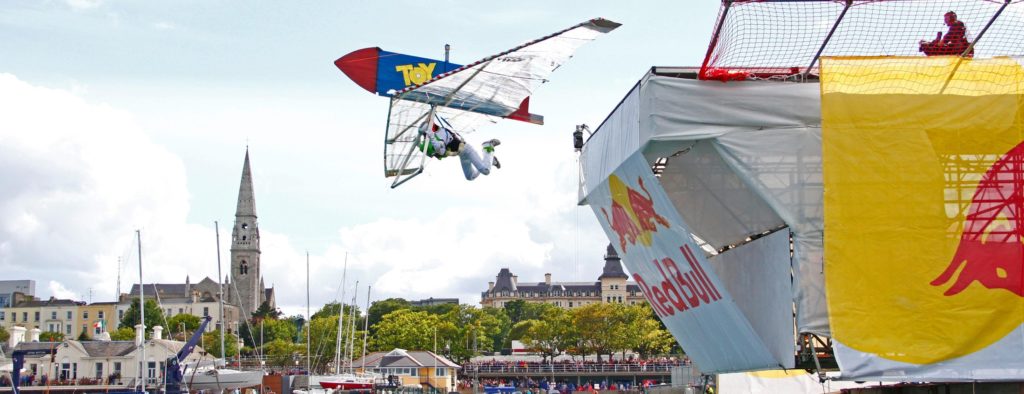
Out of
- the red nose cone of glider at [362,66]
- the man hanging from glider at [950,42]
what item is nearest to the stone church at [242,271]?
the red nose cone of glider at [362,66]

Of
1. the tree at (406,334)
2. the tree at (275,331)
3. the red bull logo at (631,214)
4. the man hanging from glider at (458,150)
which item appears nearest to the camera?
the red bull logo at (631,214)

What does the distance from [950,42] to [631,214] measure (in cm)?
621

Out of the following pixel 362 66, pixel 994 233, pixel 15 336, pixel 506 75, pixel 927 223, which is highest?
pixel 362 66

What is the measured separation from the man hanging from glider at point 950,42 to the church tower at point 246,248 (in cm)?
17381

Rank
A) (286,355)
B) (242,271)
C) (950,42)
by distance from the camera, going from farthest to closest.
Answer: (242,271)
(286,355)
(950,42)

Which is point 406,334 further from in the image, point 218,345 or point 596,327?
point 218,345

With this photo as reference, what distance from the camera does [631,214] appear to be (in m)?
20.7

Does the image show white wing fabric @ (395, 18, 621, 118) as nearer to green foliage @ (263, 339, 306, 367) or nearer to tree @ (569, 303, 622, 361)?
green foliage @ (263, 339, 306, 367)

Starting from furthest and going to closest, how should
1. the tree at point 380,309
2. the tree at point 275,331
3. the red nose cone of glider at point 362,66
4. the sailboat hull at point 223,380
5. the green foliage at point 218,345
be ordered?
1. the tree at point 380,309
2. the tree at point 275,331
3. the green foliage at point 218,345
4. the sailboat hull at point 223,380
5. the red nose cone of glider at point 362,66

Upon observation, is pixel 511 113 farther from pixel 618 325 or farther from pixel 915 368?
pixel 618 325

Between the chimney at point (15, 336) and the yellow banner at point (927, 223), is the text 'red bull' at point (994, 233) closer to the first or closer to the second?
the yellow banner at point (927, 223)

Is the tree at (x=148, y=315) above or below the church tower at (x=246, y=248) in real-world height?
below

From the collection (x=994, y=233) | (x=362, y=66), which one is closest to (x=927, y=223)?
(x=994, y=233)

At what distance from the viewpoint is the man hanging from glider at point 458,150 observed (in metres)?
23.4
